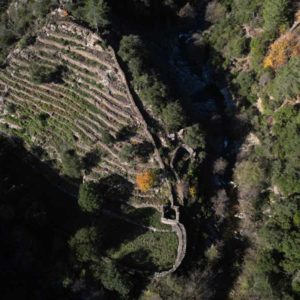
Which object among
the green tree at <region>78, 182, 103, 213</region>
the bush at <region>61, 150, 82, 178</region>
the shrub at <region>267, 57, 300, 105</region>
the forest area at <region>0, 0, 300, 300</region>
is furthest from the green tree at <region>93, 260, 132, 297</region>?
the shrub at <region>267, 57, 300, 105</region>

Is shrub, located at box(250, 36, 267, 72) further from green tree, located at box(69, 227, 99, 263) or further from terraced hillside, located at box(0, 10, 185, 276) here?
green tree, located at box(69, 227, 99, 263)

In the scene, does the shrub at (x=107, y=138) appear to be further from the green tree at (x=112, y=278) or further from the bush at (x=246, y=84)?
the bush at (x=246, y=84)

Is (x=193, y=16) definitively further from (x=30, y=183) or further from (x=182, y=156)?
(x=30, y=183)

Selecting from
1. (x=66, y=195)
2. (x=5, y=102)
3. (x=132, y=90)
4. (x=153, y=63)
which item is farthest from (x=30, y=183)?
(x=153, y=63)

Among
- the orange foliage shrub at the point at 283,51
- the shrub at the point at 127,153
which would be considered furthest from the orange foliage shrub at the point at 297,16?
the shrub at the point at 127,153

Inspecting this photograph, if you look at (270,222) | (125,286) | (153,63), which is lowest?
(125,286)

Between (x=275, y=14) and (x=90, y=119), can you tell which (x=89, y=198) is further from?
(x=275, y=14)
